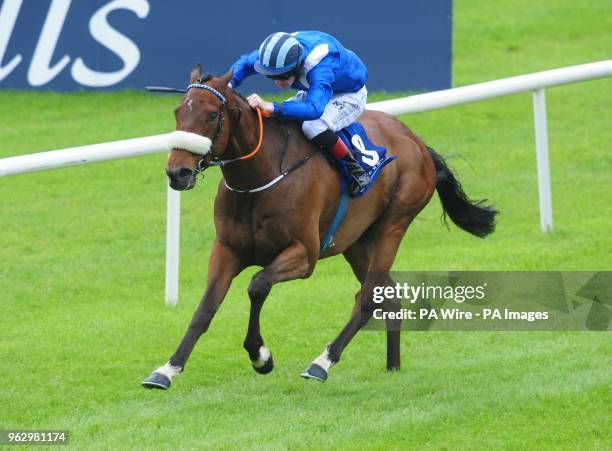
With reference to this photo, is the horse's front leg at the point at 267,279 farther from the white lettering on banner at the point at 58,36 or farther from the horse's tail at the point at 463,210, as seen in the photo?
the white lettering on banner at the point at 58,36

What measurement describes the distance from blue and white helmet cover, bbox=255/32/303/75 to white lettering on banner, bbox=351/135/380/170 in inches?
28.6

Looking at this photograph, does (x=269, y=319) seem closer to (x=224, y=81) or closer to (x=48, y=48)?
(x=224, y=81)

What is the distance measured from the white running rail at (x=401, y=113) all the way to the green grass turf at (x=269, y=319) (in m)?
0.33

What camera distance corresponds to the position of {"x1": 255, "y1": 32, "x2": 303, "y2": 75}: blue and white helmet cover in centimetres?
653

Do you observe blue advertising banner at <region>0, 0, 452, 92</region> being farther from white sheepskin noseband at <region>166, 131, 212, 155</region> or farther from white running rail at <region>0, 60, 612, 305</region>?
white sheepskin noseband at <region>166, 131, 212, 155</region>

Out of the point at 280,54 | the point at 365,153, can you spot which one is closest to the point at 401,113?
the point at 365,153

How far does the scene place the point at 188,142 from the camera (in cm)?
596

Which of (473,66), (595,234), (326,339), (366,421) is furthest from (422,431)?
(473,66)

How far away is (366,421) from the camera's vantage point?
621 centimetres

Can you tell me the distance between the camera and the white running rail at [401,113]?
7348 millimetres

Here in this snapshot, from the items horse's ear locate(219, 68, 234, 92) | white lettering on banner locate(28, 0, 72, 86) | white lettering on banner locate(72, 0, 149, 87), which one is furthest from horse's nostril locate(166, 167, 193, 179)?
white lettering on banner locate(28, 0, 72, 86)

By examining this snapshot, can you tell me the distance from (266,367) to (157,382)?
77 centimetres

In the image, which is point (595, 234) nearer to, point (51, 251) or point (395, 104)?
point (395, 104)

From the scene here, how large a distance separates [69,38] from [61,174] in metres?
1.76
